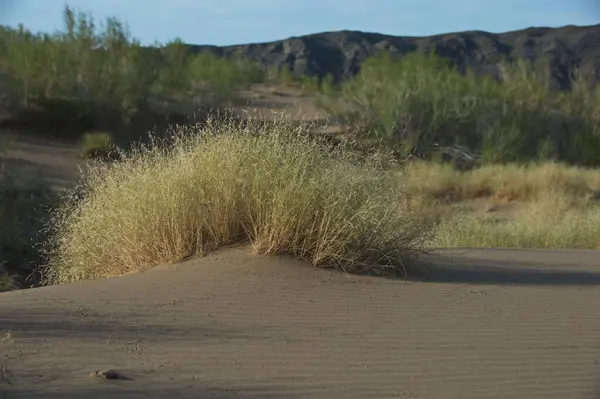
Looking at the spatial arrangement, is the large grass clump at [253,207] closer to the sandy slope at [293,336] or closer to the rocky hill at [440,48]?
the sandy slope at [293,336]

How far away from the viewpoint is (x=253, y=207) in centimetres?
1030

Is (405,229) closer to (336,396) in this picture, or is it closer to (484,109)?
(336,396)

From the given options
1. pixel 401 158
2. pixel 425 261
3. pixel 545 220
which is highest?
pixel 401 158

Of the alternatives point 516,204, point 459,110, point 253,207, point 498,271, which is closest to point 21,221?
point 253,207

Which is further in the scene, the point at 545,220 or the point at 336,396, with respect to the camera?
the point at 545,220

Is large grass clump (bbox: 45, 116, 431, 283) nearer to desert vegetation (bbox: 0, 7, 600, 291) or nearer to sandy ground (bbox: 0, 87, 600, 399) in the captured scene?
desert vegetation (bbox: 0, 7, 600, 291)

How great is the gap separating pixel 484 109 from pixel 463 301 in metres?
32.5

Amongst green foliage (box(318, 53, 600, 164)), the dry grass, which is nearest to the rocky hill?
green foliage (box(318, 53, 600, 164))

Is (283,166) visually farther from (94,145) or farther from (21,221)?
(94,145)

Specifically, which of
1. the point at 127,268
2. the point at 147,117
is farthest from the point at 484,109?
the point at 127,268

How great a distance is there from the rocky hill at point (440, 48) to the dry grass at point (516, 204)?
34.2 m

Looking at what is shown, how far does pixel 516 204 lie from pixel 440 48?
5819 cm

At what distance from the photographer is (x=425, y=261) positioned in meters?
11.3

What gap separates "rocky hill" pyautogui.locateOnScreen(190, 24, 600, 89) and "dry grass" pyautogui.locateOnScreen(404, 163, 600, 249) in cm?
3424
